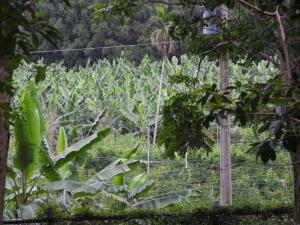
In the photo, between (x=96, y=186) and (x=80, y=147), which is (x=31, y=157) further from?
(x=96, y=186)

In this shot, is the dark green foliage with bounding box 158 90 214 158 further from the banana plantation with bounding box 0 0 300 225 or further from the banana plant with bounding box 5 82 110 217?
the banana plant with bounding box 5 82 110 217

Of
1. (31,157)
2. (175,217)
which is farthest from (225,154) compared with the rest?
(31,157)

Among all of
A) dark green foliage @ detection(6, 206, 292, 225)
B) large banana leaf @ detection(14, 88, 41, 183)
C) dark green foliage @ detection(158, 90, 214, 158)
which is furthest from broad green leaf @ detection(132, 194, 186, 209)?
dark green foliage @ detection(158, 90, 214, 158)

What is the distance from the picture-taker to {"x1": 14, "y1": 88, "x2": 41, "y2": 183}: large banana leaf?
5516 millimetres

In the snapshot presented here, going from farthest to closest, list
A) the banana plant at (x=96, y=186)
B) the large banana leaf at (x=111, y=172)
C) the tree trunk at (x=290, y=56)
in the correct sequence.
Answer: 1. the large banana leaf at (x=111, y=172)
2. the banana plant at (x=96, y=186)
3. the tree trunk at (x=290, y=56)

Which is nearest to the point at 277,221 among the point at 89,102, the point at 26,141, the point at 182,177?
the point at 26,141

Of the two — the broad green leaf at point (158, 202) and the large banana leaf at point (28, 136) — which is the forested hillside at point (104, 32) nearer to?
the broad green leaf at point (158, 202)

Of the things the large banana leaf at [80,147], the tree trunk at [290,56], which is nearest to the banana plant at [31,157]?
the large banana leaf at [80,147]

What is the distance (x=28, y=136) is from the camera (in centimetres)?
563

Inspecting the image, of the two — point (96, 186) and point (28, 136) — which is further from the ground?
point (28, 136)

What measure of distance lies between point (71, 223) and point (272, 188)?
178 inches

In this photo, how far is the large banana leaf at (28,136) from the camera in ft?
18.1

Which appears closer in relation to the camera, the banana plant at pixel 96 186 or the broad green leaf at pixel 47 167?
the banana plant at pixel 96 186

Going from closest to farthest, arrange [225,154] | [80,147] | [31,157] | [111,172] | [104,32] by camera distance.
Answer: [31,157] → [80,147] → [225,154] → [111,172] → [104,32]
